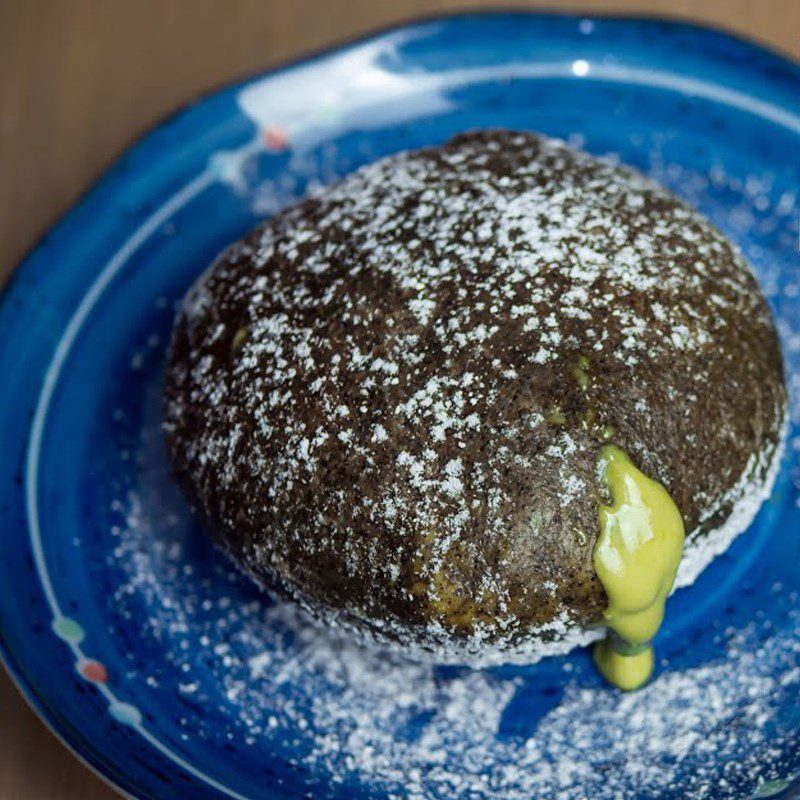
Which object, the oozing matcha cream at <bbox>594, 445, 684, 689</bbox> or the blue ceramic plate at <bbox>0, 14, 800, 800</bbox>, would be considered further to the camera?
the blue ceramic plate at <bbox>0, 14, 800, 800</bbox>

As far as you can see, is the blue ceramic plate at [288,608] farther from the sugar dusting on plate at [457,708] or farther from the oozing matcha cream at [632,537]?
the oozing matcha cream at [632,537]

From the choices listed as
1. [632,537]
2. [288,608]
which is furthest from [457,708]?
[632,537]

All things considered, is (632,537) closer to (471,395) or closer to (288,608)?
(471,395)

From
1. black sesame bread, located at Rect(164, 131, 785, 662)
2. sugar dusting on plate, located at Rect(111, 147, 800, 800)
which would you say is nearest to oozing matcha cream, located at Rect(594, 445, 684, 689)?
black sesame bread, located at Rect(164, 131, 785, 662)

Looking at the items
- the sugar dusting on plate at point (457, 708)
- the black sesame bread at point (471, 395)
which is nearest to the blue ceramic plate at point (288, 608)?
the sugar dusting on plate at point (457, 708)

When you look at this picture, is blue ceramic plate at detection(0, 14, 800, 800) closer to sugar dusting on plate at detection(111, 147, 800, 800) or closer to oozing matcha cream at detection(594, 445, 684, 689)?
sugar dusting on plate at detection(111, 147, 800, 800)

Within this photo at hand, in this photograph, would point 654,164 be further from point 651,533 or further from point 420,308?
point 651,533
